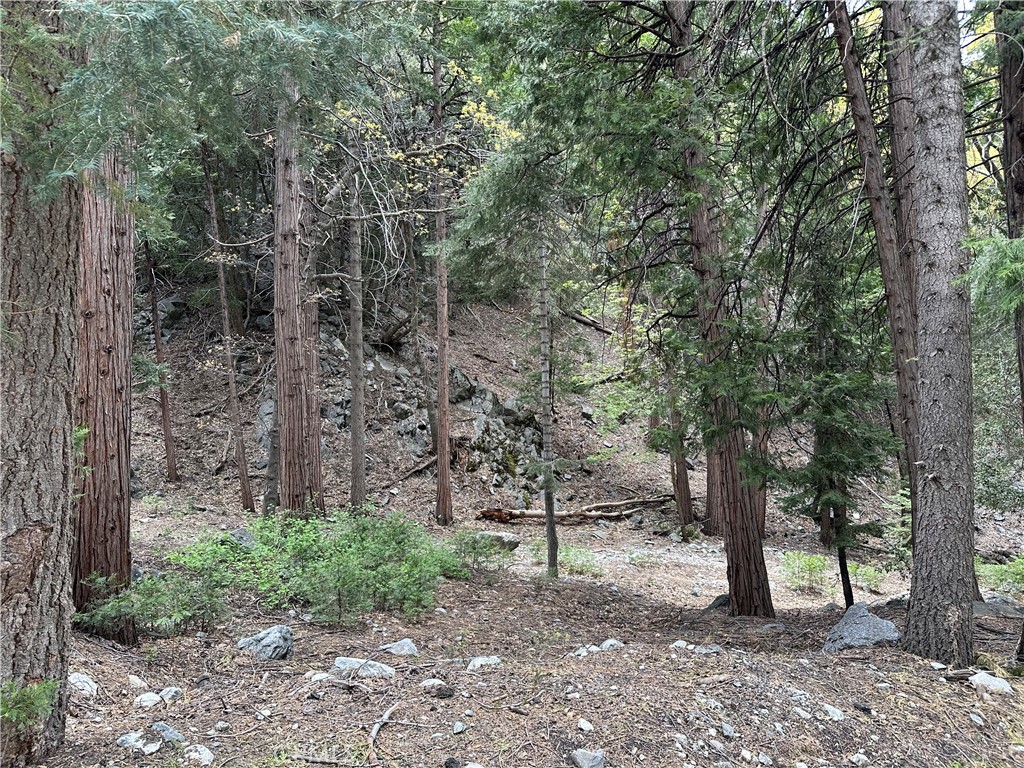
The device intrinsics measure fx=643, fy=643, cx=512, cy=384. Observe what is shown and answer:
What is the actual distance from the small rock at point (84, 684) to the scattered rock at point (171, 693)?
352mm

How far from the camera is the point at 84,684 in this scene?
3711 mm

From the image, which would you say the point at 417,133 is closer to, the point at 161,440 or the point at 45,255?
the point at 45,255

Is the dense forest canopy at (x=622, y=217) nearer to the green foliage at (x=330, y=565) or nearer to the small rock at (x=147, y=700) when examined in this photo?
the green foliage at (x=330, y=565)

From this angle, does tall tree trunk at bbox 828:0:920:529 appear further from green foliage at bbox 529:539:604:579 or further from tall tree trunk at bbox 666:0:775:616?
green foliage at bbox 529:539:604:579

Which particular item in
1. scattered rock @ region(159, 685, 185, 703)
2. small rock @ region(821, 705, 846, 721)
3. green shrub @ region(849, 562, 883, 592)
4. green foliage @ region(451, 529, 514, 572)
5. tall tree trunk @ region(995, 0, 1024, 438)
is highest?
tall tree trunk @ region(995, 0, 1024, 438)

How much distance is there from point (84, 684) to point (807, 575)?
1108 centimetres

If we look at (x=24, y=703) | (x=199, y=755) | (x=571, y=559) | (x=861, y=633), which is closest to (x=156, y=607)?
(x=199, y=755)

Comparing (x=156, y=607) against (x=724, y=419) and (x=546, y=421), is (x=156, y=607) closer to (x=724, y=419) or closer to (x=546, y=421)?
(x=724, y=419)

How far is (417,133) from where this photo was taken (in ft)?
33.5

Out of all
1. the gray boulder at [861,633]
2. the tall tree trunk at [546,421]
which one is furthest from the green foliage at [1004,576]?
the tall tree trunk at [546,421]

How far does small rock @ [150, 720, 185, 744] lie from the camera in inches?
124

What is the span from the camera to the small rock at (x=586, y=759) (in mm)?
3018

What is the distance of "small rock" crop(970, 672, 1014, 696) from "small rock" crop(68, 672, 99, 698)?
549 centimetres

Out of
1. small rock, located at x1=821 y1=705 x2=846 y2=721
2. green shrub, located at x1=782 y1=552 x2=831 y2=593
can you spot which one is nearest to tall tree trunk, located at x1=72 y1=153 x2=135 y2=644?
small rock, located at x1=821 y1=705 x2=846 y2=721
